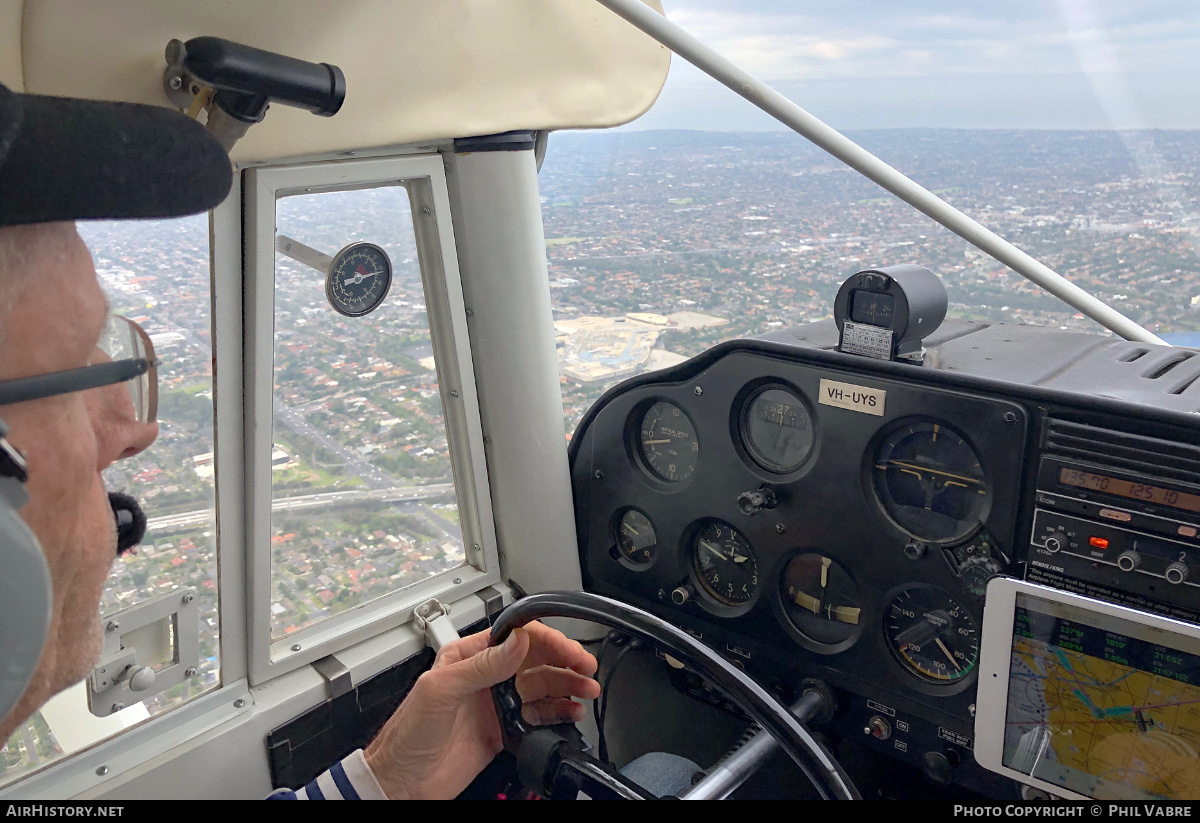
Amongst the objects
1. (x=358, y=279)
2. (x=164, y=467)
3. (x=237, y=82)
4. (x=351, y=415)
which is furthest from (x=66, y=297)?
(x=351, y=415)

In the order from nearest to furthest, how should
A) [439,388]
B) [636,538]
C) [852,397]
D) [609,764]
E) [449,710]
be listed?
[609,764], [449,710], [852,397], [439,388], [636,538]

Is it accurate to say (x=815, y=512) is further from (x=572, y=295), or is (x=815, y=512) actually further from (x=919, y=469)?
(x=572, y=295)

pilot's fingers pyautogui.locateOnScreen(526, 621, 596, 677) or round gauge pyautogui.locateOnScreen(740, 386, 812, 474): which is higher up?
round gauge pyautogui.locateOnScreen(740, 386, 812, 474)

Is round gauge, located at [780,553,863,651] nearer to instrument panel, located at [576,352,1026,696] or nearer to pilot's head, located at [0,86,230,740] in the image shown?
instrument panel, located at [576,352,1026,696]

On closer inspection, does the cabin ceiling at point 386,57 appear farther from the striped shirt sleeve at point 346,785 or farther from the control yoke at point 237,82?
the striped shirt sleeve at point 346,785

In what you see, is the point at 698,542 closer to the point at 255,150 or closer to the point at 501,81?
the point at 501,81

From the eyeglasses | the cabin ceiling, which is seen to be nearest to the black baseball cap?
the eyeglasses

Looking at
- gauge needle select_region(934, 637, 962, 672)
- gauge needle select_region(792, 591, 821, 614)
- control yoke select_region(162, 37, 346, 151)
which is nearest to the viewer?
control yoke select_region(162, 37, 346, 151)
